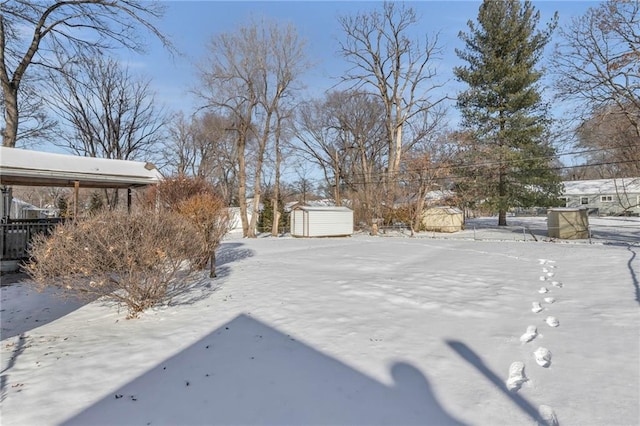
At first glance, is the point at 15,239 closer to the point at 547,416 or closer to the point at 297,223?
the point at 547,416

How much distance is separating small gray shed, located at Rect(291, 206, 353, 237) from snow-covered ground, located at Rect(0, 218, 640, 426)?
1490 cm

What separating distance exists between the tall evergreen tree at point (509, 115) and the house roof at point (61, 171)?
19.2 meters

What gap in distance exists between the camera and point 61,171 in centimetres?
981

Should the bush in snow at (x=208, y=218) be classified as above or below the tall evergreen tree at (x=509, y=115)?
below

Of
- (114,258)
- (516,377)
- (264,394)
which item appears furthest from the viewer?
(114,258)

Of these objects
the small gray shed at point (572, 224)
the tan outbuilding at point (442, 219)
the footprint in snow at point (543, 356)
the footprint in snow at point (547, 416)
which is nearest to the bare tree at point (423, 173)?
the tan outbuilding at point (442, 219)

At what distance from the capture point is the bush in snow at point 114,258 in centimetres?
431

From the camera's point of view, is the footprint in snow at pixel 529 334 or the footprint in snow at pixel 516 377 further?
the footprint in snow at pixel 529 334

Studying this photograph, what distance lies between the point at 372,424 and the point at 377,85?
25.9m

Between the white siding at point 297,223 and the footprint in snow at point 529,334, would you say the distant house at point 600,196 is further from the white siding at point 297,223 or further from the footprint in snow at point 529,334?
the footprint in snow at point 529,334

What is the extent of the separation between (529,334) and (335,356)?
7.50 ft

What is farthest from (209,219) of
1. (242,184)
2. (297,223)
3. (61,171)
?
(242,184)

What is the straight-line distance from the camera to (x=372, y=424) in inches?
91.8

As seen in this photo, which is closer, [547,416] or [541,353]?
[547,416]
